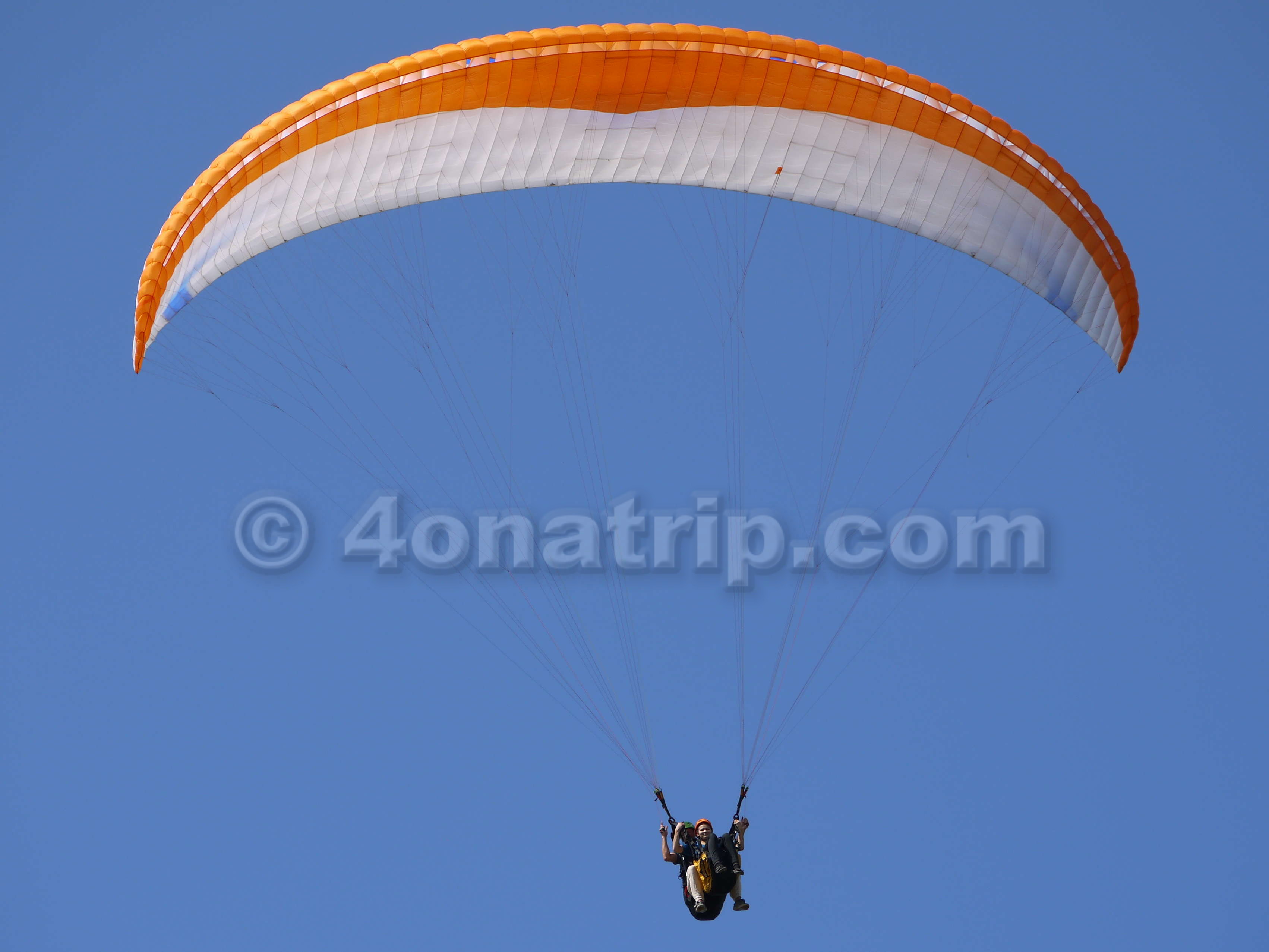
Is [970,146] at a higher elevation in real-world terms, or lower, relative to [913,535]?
higher

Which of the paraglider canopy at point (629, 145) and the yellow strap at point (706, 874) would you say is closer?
the yellow strap at point (706, 874)

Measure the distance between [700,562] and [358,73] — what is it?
7285 millimetres

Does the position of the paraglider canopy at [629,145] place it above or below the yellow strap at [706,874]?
above

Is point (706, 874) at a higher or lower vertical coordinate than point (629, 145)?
lower

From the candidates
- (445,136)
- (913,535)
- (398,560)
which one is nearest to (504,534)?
(398,560)

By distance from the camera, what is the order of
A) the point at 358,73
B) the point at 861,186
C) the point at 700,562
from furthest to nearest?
the point at 700,562, the point at 861,186, the point at 358,73

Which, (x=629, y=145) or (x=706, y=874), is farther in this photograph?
(x=629, y=145)

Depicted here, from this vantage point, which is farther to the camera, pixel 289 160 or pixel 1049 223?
pixel 1049 223

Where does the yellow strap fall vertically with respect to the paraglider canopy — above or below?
below

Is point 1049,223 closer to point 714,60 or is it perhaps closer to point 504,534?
point 714,60

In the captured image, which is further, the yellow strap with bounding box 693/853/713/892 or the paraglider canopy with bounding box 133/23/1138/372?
the paraglider canopy with bounding box 133/23/1138/372

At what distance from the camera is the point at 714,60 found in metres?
18.4

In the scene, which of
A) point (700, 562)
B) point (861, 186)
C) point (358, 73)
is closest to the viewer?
point (358, 73)

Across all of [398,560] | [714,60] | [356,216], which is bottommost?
[398,560]
